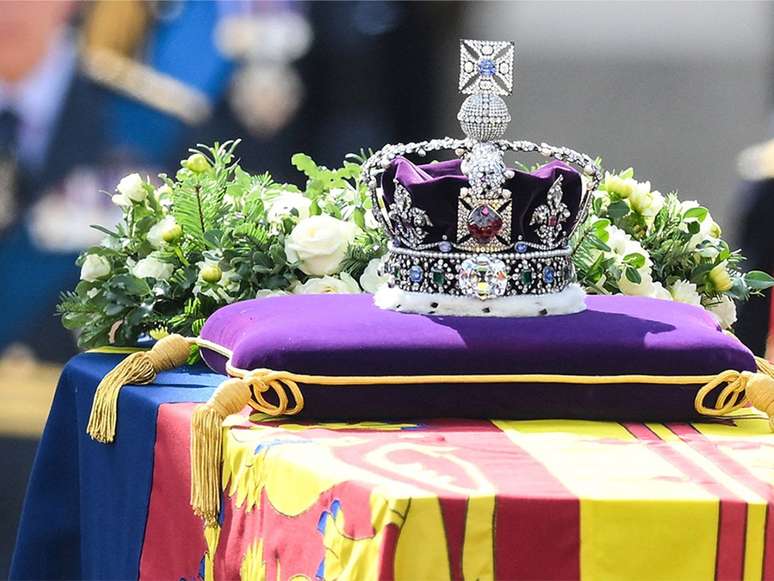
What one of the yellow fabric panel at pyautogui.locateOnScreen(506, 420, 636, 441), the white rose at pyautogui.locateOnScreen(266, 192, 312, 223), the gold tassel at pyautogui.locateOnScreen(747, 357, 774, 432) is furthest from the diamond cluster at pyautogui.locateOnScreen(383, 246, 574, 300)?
the white rose at pyautogui.locateOnScreen(266, 192, 312, 223)

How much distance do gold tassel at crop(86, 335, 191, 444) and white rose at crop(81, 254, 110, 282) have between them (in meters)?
0.35

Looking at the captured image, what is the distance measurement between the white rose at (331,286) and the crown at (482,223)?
1.08 ft

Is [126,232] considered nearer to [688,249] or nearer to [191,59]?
[688,249]

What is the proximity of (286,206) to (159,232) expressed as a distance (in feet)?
0.70

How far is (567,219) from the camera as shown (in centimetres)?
206

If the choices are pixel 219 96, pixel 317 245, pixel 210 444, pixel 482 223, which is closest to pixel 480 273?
pixel 482 223

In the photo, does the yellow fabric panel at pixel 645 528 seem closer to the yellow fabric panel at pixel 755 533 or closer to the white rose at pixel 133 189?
the yellow fabric panel at pixel 755 533

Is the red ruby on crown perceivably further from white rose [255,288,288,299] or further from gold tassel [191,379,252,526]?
white rose [255,288,288,299]

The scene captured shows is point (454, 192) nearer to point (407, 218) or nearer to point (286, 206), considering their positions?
point (407, 218)

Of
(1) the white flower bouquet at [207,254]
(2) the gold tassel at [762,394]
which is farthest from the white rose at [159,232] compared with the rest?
(2) the gold tassel at [762,394]

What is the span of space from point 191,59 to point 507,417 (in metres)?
2.42

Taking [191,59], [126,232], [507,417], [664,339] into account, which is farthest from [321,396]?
[191,59]

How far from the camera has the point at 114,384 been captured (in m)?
2.18

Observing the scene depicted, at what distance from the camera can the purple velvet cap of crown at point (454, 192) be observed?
1976 mm
